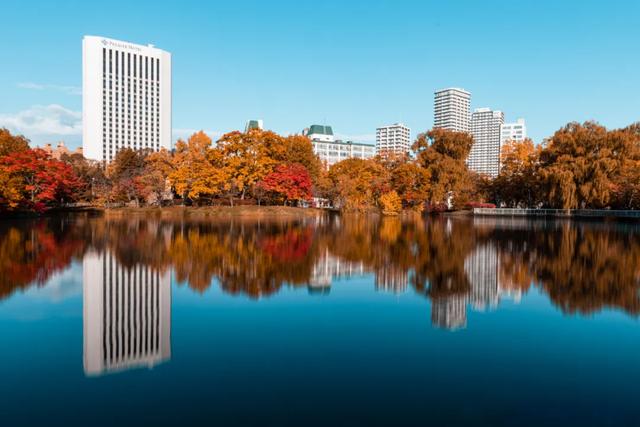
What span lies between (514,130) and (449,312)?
181253 mm

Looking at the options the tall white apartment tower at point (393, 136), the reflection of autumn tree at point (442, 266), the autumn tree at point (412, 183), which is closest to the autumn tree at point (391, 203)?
the autumn tree at point (412, 183)

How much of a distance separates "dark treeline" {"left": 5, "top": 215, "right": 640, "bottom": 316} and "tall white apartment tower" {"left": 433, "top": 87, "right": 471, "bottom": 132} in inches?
6891

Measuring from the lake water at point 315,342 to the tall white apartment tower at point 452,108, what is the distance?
184290 millimetres

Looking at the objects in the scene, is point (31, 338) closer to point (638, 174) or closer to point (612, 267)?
point (612, 267)

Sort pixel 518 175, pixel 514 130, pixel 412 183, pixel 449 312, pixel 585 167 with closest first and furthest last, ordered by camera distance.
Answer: pixel 449 312, pixel 585 167, pixel 412 183, pixel 518 175, pixel 514 130

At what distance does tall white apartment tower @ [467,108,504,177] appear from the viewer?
18488cm

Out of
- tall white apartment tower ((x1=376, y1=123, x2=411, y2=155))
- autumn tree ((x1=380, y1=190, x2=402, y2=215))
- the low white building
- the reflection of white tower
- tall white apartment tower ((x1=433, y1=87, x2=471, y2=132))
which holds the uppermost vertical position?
tall white apartment tower ((x1=433, y1=87, x2=471, y2=132))

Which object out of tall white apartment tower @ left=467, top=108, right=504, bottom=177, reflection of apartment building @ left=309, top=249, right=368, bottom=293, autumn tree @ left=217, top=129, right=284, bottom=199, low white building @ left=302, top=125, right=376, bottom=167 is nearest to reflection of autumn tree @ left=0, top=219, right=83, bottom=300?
reflection of apartment building @ left=309, top=249, right=368, bottom=293

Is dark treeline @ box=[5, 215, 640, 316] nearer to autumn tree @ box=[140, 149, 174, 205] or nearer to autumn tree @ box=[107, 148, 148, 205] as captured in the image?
autumn tree @ box=[140, 149, 174, 205]

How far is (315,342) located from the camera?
23.3 feet

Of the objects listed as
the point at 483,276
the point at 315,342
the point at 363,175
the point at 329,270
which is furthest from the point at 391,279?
the point at 363,175

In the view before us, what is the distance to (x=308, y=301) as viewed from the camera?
9.87 metres

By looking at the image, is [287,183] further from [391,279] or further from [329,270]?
[391,279]

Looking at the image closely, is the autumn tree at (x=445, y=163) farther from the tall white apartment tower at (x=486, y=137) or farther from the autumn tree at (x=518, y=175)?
the tall white apartment tower at (x=486, y=137)
